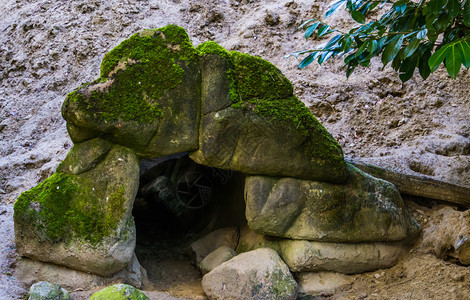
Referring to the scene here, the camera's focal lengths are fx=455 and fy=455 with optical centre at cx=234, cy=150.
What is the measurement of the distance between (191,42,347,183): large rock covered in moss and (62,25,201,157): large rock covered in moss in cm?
14

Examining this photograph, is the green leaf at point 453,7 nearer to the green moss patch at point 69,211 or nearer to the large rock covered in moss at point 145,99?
the large rock covered in moss at point 145,99

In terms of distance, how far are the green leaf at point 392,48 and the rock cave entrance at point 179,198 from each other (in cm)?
255

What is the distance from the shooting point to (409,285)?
396 centimetres

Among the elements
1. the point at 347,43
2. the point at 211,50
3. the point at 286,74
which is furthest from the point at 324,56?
the point at 286,74

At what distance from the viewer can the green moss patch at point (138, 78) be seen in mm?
3691

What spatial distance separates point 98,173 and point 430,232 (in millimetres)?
3184

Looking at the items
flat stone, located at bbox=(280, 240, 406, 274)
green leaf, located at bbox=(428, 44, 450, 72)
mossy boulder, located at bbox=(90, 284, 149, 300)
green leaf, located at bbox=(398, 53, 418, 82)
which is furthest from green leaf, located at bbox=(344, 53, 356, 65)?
mossy boulder, located at bbox=(90, 284, 149, 300)

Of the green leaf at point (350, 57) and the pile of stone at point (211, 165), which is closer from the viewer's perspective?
the pile of stone at point (211, 165)

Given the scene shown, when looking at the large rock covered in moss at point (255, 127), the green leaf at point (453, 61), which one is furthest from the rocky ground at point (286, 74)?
the green leaf at point (453, 61)

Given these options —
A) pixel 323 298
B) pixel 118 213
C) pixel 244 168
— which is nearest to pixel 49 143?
pixel 118 213

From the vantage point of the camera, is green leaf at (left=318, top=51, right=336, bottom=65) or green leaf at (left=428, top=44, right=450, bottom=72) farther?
green leaf at (left=318, top=51, right=336, bottom=65)

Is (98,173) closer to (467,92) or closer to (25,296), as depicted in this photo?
(25,296)

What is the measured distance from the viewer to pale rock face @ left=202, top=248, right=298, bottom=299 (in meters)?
3.64

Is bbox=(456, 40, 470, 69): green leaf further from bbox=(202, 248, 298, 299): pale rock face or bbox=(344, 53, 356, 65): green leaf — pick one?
bbox=(202, 248, 298, 299): pale rock face
